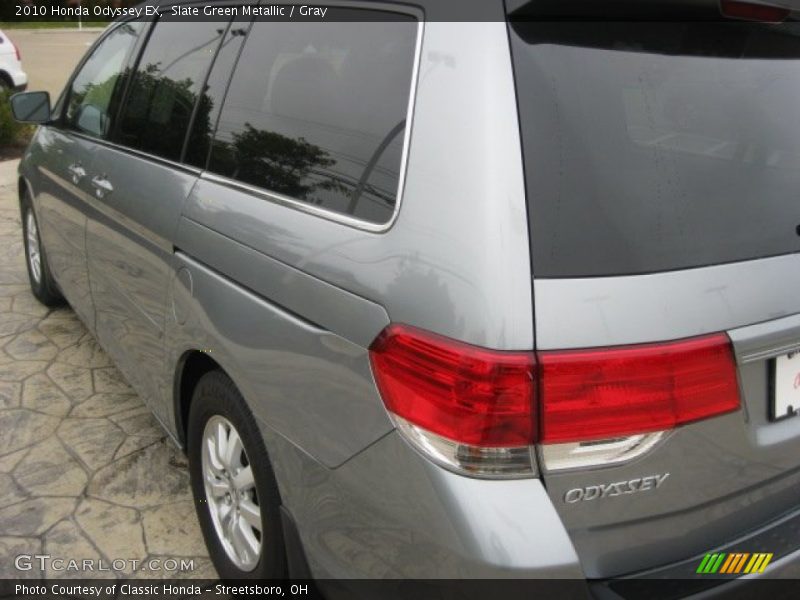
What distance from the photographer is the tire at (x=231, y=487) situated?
1993 millimetres

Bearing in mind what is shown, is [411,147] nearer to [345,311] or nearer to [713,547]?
[345,311]

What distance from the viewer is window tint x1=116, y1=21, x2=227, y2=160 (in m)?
2.50

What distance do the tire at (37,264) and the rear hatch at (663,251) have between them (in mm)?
3720

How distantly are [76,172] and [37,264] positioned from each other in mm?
1658

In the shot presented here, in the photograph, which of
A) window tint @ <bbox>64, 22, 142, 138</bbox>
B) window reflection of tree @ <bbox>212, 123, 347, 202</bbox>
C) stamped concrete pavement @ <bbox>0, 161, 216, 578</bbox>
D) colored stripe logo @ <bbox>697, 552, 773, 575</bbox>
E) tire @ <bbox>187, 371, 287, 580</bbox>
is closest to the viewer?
colored stripe logo @ <bbox>697, 552, 773, 575</bbox>

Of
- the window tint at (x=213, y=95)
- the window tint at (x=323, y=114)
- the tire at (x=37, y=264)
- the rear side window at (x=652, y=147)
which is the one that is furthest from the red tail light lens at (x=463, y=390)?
the tire at (x=37, y=264)

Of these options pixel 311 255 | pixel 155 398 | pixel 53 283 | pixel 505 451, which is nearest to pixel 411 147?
pixel 311 255

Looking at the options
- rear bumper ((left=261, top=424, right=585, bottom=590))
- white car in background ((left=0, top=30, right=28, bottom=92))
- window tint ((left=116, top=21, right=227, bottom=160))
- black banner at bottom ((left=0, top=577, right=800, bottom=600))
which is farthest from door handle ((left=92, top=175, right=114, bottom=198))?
white car in background ((left=0, top=30, right=28, bottom=92))

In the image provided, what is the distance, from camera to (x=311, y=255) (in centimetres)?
172

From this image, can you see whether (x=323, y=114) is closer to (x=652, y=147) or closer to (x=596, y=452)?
(x=652, y=147)

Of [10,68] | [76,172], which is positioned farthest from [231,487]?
[10,68]

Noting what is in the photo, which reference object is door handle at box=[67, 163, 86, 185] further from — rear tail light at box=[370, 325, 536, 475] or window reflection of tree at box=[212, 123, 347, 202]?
rear tail light at box=[370, 325, 536, 475]

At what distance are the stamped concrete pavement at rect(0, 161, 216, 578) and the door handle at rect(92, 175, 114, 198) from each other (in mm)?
1103

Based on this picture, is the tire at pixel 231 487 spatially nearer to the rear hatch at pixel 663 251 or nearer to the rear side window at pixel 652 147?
the rear hatch at pixel 663 251
